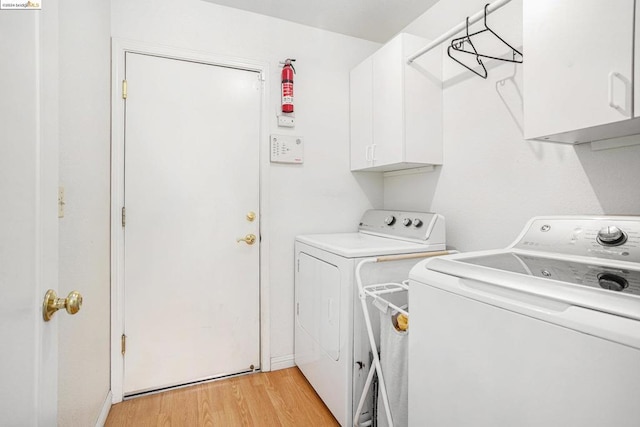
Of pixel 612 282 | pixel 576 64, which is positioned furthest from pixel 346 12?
pixel 612 282

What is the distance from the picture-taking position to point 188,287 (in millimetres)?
2041

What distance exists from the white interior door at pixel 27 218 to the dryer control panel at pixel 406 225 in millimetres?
1662

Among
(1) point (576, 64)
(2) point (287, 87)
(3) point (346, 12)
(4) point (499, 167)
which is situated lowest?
(4) point (499, 167)

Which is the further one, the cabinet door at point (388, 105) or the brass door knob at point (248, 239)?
the brass door knob at point (248, 239)

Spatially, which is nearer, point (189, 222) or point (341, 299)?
point (341, 299)

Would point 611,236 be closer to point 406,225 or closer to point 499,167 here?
point 499,167

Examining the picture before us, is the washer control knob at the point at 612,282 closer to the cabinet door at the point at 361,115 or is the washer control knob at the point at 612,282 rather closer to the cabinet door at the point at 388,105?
the cabinet door at the point at 388,105

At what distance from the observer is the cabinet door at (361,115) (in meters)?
2.26

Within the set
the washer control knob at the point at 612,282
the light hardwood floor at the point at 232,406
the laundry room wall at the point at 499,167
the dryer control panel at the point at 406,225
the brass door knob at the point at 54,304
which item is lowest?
the light hardwood floor at the point at 232,406

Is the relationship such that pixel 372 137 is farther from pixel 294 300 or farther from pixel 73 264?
pixel 73 264

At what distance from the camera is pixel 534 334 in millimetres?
728

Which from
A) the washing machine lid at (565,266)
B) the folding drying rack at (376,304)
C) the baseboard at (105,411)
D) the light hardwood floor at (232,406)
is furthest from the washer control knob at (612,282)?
the baseboard at (105,411)

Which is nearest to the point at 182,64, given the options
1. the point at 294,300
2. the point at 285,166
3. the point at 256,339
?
the point at 285,166

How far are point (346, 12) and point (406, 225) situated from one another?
1578 mm
